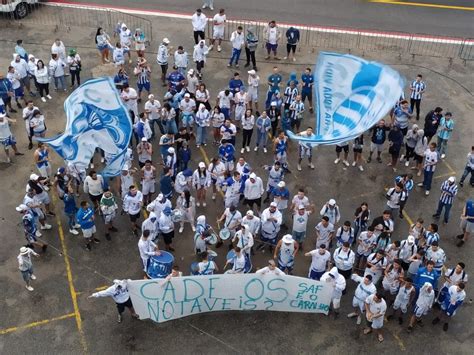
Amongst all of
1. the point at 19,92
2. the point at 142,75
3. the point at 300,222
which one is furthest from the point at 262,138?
the point at 19,92

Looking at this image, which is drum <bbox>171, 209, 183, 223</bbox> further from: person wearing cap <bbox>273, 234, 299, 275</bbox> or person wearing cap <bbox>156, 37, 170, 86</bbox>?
person wearing cap <bbox>156, 37, 170, 86</bbox>

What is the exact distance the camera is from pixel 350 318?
1466 cm

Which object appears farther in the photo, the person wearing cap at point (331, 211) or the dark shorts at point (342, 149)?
the dark shorts at point (342, 149)

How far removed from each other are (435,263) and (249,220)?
15.0 feet

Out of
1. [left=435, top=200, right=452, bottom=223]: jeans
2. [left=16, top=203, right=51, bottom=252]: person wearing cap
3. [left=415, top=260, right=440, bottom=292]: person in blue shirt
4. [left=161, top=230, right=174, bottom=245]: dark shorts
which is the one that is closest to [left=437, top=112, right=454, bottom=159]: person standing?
[left=435, top=200, right=452, bottom=223]: jeans

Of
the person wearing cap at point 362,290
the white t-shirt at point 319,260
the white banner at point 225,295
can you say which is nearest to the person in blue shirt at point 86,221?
the white banner at point 225,295

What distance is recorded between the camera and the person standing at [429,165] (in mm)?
17766

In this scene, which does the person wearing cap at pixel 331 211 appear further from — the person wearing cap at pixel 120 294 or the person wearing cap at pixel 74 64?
the person wearing cap at pixel 74 64

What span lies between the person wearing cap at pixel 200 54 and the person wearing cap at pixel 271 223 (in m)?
8.45

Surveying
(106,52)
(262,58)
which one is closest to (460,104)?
(262,58)

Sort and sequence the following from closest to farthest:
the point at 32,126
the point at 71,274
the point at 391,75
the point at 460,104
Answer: the point at 391,75
the point at 71,274
the point at 32,126
the point at 460,104

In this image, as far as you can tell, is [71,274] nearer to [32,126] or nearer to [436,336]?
[32,126]

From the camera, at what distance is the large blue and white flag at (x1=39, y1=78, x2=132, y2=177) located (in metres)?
16.0

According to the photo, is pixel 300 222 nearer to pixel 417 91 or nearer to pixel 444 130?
pixel 444 130
